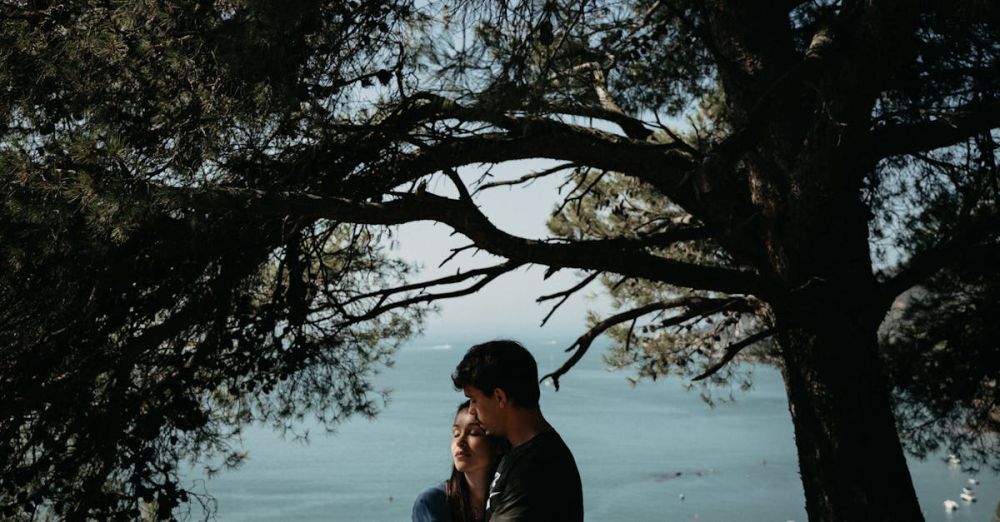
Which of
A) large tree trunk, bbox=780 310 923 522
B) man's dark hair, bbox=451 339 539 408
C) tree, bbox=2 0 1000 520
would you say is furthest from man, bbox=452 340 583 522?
large tree trunk, bbox=780 310 923 522

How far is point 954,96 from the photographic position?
14.9ft

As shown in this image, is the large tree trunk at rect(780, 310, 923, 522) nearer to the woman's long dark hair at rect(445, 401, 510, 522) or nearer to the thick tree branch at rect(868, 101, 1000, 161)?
the thick tree branch at rect(868, 101, 1000, 161)

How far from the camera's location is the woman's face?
1.98m

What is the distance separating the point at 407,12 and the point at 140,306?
145cm

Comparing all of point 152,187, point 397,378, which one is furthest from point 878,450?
point 397,378

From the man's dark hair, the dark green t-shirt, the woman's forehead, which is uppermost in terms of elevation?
the man's dark hair

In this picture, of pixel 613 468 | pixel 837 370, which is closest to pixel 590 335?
pixel 837 370

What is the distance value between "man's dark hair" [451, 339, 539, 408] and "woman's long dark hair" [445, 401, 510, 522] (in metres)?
0.12

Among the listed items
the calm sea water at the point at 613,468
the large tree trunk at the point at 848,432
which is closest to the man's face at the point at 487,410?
the large tree trunk at the point at 848,432

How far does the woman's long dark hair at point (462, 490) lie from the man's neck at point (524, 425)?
0.25 ft

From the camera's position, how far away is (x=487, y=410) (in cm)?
193

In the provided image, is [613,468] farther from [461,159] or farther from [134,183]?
A: [134,183]

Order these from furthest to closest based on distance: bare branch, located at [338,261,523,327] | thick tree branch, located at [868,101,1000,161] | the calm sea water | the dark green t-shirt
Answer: the calm sea water, thick tree branch, located at [868,101,1000,161], bare branch, located at [338,261,523,327], the dark green t-shirt

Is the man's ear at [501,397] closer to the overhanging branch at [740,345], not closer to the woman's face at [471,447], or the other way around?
the woman's face at [471,447]
